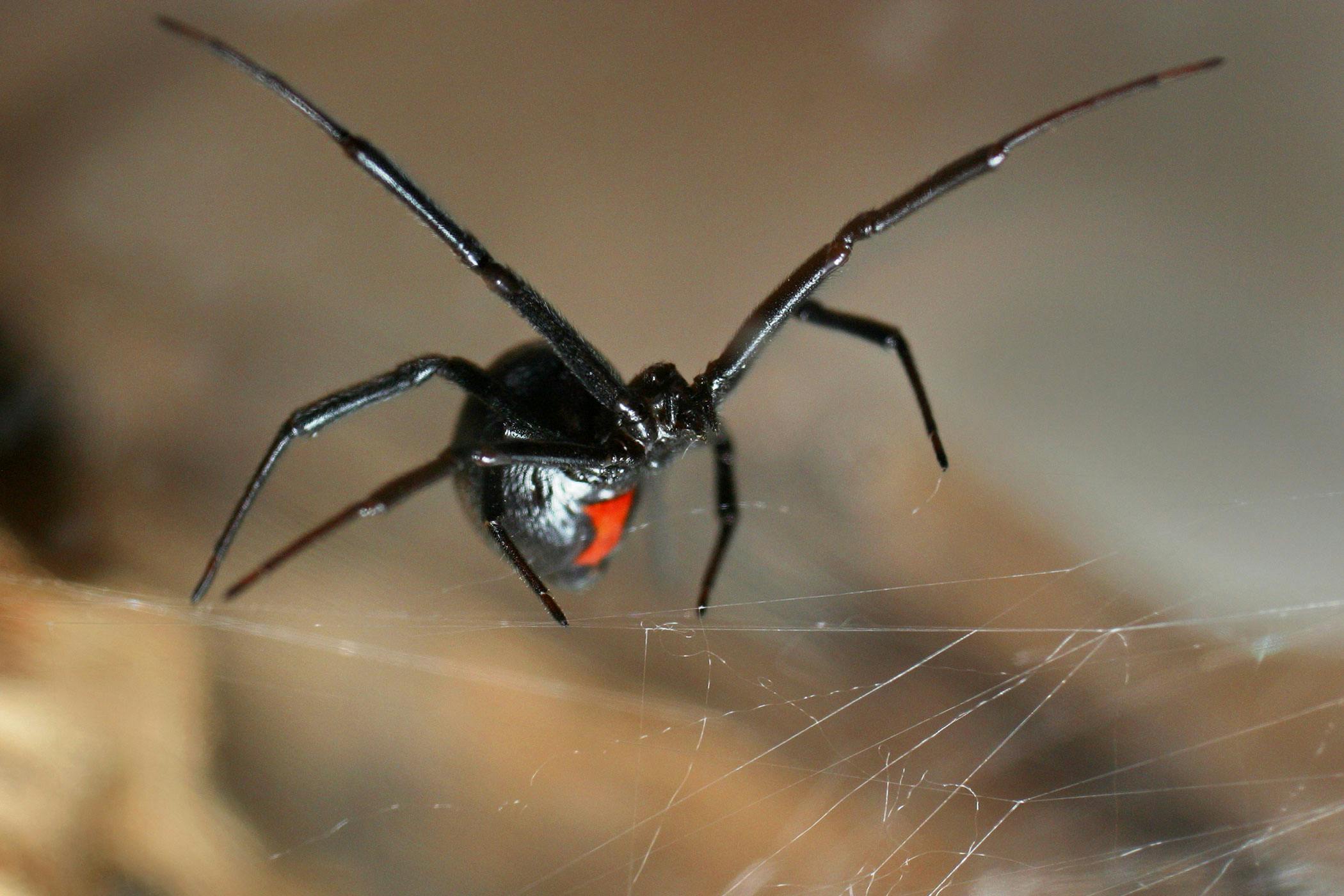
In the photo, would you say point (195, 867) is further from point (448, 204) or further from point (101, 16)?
point (101, 16)

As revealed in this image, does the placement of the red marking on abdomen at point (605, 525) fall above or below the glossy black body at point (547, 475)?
below

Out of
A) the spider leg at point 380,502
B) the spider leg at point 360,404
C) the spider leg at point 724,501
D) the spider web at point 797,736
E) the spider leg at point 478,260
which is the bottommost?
the spider web at point 797,736

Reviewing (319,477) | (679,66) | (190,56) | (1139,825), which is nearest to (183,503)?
(319,477)

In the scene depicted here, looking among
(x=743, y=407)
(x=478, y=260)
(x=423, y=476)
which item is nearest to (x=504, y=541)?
(x=423, y=476)

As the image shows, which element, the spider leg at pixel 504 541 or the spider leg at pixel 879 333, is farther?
the spider leg at pixel 879 333

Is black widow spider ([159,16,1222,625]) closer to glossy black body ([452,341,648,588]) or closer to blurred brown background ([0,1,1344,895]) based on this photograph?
glossy black body ([452,341,648,588])

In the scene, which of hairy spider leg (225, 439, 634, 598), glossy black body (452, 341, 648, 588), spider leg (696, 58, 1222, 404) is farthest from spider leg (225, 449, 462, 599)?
spider leg (696, 58, 1222, 404)

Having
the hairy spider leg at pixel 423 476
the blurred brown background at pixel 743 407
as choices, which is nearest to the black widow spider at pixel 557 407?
the hairy spider leg at pixel 423 476

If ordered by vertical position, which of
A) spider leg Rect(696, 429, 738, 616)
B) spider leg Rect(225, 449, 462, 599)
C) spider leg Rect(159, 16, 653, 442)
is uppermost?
spider leg Rect(159, 16, 653, 442)

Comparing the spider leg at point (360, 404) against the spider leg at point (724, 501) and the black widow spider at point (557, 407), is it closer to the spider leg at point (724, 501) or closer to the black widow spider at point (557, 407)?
the black widow spider at point (557, 407)
